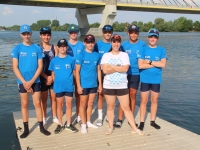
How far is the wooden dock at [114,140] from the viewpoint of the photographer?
375cm

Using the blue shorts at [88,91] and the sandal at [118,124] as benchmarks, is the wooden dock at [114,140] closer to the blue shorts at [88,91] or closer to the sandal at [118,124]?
the sandal at [118,124]

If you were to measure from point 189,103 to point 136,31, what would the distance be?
405cm

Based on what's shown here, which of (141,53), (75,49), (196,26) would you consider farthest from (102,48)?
(196,26)

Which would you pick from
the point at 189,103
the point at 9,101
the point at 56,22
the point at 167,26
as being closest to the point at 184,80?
the point at 189,103

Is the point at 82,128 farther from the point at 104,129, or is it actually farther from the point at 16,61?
the point at 16,61

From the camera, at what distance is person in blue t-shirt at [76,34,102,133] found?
13.3 feet

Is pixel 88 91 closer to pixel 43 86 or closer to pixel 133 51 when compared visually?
pixel 43 86

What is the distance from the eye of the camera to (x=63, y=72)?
412 centimetres

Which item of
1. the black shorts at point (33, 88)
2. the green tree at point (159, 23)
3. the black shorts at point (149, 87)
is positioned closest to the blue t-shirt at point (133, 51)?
the black shorts at point (149, 87)

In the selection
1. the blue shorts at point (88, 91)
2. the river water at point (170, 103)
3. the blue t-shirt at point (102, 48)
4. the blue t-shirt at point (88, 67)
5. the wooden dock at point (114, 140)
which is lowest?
the river water at point (170, 103)

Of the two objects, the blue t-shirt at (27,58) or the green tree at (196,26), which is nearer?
the blue t-shirt at (27,58)

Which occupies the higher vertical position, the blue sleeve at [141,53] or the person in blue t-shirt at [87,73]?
the blue sleeve at [141,53]

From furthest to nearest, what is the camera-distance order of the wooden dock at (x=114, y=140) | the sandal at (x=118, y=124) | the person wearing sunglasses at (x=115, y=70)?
the sandal at (x=118, y=124) < the person wearing sunglasses at (x=115, y=70) < the wooden dock at (x=114, y=140)

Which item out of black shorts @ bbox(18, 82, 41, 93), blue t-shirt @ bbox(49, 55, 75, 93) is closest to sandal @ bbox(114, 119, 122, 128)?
blue t-shirt @ bbox(49, 55, 75, 93)
